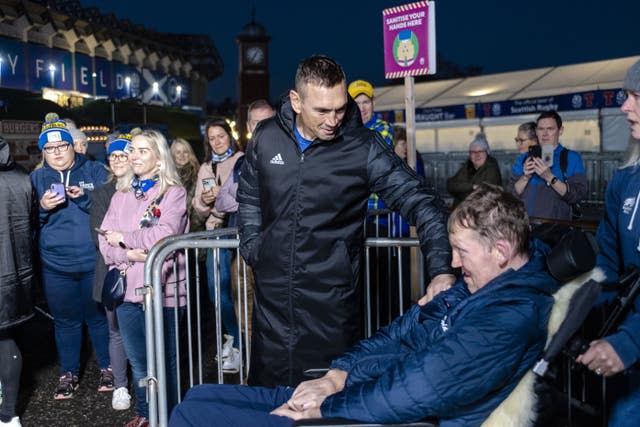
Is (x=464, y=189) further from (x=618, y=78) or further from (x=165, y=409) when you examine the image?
(x=618, y=78)

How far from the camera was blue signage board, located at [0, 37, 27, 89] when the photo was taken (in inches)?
1012

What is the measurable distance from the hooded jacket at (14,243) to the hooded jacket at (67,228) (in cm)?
63

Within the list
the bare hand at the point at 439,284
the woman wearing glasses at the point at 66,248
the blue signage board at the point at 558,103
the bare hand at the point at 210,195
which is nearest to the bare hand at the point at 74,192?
the woman wearing glasses at the point at 66,248

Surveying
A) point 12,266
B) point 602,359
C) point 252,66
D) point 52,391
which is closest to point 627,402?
point 602,359

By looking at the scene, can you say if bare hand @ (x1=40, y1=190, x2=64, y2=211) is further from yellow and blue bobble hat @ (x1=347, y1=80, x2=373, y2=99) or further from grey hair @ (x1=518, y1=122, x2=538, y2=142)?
grey hair @ (x1=518, y1=122, x2=538, y2=142)

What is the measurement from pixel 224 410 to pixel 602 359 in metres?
1.47

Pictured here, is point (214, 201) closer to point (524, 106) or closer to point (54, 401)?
point (54, 401)

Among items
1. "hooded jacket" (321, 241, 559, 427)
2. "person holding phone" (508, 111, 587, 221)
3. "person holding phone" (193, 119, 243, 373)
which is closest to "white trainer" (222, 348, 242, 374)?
"person holding phone" (193, 119, 243, 373)

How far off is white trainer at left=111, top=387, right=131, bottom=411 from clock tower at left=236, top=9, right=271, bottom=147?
37.2 metres

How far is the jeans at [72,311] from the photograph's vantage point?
209 inches

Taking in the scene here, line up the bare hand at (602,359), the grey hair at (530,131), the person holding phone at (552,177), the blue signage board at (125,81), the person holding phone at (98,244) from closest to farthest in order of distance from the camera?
1. the bare hand at (602,359)
2. the person holding phone at (98,244)
3. the person holding phone at (552,177)
4. the grey hair at (530,131)
5. the blue signage board at (125,81)

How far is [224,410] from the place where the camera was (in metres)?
2.68

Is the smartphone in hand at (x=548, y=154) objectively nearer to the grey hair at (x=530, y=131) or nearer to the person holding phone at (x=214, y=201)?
the grey hair at (x=530, y=131)

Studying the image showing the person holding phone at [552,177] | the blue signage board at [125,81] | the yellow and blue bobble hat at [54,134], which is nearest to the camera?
the yellow and blue bobble hat at [54,134]
